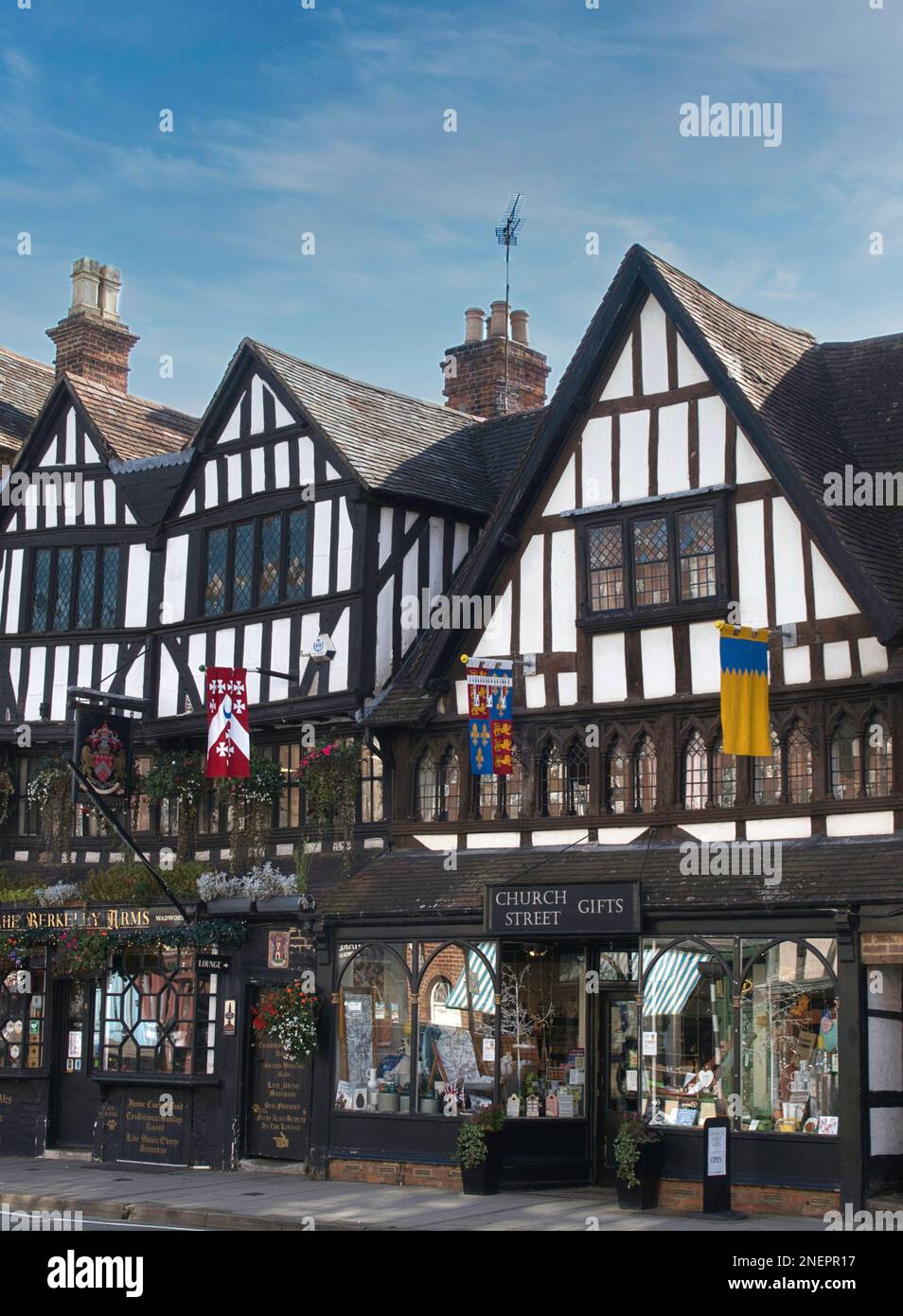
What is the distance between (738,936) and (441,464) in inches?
354

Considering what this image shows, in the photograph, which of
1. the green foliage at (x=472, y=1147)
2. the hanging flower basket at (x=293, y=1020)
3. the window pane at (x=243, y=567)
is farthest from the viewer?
the window pane at (x=243, y=567)

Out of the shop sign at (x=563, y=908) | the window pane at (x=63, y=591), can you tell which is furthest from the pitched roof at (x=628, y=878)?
the window pane at (x=63, y=591)

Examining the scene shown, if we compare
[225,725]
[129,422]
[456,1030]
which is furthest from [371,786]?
[129,422]

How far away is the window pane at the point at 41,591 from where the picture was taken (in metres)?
25.8

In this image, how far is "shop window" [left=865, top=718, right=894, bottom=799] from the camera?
17.7 metres

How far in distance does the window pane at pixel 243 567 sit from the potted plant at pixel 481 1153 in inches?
312

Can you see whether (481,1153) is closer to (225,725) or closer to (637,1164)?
(637,1164)

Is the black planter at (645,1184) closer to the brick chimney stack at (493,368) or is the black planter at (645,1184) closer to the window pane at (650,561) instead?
the window pane at (650,561)

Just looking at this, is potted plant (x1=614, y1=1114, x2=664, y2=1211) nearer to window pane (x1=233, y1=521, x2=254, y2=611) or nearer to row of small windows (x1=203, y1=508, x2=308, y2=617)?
row of small windows (x1=203, y1=508, x2=308, y2=617)

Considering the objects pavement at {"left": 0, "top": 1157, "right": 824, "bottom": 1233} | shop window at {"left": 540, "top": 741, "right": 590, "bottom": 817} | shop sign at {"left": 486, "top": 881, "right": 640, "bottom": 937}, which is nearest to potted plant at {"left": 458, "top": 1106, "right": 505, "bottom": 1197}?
→ pavement at {"left": 0, "top": 1157, "right": 824, "bottom": 1233}

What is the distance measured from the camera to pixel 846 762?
18.1m

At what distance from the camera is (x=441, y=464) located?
24141 mm

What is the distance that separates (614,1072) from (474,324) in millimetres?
13924
